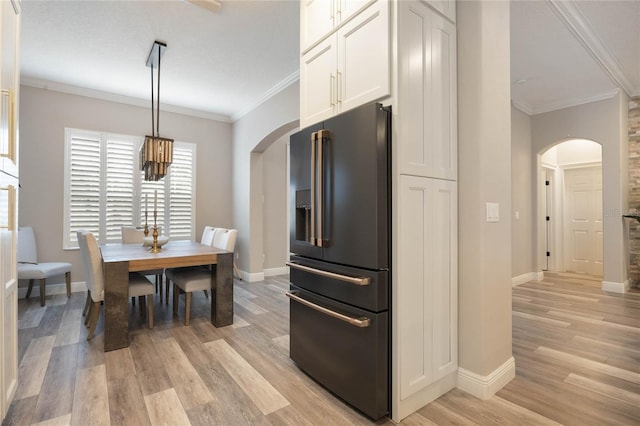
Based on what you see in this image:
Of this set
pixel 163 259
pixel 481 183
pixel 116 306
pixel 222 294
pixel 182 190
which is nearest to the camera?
pixel 481 183

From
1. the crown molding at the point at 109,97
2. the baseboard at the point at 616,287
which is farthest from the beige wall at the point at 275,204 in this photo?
the baseboard at the point at 616,287

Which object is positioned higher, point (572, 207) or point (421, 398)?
point (572, 207)

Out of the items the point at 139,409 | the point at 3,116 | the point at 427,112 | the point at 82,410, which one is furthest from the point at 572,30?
the point at 82,410

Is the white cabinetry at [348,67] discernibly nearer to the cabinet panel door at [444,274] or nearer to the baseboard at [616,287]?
the cabinet panel door at [444,274]

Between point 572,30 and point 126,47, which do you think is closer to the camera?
point 572,30

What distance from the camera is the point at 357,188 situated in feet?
5.84

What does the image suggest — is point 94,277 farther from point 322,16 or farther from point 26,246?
point 322,16

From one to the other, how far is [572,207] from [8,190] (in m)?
8.32

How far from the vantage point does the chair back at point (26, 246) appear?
159 inches

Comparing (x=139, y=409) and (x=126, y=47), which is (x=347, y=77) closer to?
(x=139, y=409)

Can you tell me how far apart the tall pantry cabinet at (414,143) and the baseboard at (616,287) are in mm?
4323

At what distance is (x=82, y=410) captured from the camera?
6.10 feet

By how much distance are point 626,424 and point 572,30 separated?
345 centimetres

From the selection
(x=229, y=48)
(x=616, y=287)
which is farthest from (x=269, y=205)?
(x=616, y=287)
